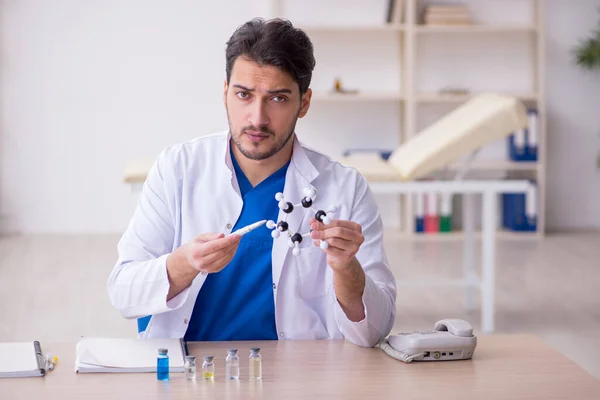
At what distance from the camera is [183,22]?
6.32 metres

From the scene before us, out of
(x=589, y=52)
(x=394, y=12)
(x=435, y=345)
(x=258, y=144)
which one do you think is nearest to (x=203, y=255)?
(x=258, y=144)

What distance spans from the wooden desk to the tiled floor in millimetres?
1970

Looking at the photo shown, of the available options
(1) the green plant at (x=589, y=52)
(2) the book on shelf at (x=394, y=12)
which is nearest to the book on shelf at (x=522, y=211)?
(1) the green plant at (x=589, y=52)

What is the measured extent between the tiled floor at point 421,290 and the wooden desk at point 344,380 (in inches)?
77.6

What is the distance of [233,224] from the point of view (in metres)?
1.95

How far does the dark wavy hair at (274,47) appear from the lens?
1842mm

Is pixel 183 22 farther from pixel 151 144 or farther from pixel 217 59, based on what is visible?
pixel 151 144

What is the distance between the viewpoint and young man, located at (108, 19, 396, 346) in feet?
5.90

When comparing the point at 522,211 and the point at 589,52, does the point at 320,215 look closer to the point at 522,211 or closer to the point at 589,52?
the point at 522,211

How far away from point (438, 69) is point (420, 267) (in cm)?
182

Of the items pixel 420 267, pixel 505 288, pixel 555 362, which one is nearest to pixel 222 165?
pixel 555 362

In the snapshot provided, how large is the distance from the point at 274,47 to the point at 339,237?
0.46 meters

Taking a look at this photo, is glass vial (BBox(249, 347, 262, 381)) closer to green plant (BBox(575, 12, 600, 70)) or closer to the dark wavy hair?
the dark wavy hair

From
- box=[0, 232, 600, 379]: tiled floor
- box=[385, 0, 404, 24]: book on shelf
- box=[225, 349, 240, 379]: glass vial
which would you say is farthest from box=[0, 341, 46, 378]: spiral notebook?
box=[385, 0, 404, 24]: book on shelf
